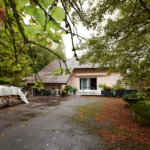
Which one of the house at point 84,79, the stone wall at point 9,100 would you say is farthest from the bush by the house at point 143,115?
the house at point 84,79

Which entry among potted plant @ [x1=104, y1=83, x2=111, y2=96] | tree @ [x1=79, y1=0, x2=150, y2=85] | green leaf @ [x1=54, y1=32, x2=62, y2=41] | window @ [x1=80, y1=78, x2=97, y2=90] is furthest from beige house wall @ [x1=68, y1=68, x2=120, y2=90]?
green leaf @ [x1=54, y1=32, x2=62, y2=41]

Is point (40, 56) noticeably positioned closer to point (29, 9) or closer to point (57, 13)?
point (29, 9)

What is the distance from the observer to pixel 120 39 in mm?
4852

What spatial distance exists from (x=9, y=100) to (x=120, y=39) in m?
8.53

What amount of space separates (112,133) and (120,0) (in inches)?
223

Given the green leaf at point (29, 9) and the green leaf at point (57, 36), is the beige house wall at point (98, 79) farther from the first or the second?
the green leaf at point (29, 9)

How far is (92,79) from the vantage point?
18.0 meters

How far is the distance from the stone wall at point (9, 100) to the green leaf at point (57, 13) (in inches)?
339

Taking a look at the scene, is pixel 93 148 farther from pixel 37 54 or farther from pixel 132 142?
pixel 37 54

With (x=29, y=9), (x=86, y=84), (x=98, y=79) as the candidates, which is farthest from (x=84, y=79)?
(x=29, y=9)

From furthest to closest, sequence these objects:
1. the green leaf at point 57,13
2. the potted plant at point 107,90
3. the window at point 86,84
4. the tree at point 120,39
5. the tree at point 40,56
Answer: the tree at point 40,56, the window at point 86,84, the potted plant at point 107,90, the tree at point 120,39, the green leaf at point 57,13

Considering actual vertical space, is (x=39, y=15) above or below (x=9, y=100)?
above

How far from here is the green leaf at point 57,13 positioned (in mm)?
736

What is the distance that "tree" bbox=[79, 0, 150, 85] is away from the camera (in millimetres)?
4557
